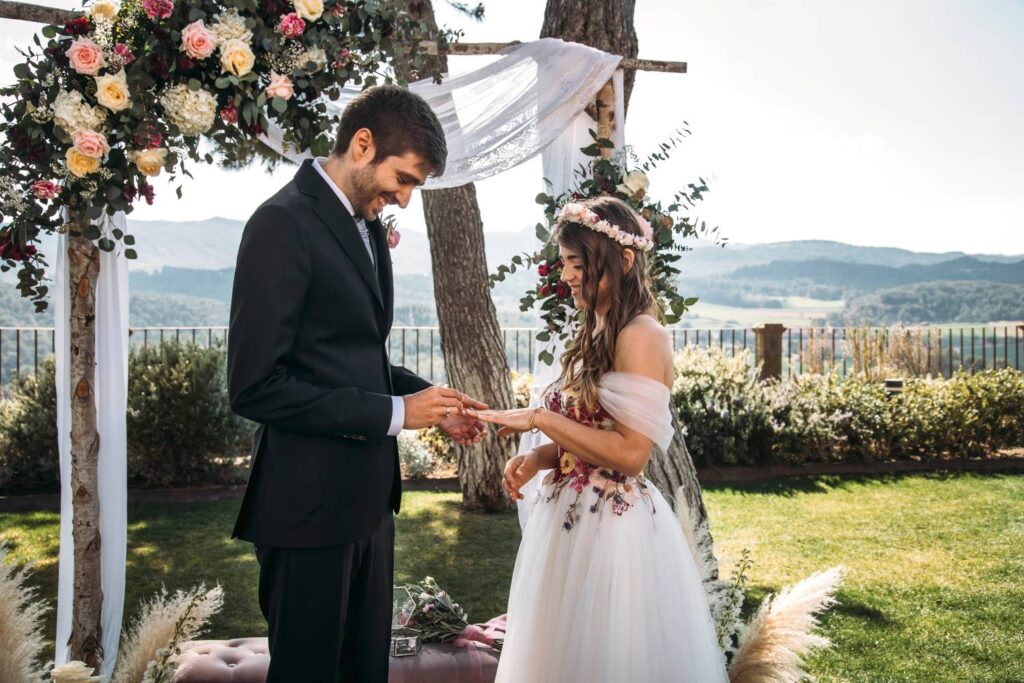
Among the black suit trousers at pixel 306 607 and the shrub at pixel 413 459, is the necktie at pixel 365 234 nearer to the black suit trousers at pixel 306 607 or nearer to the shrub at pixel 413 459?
the black suit trousers at pixel 306 607

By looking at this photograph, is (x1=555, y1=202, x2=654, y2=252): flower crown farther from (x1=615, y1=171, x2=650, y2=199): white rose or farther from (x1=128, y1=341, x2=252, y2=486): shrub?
(x1=128, y1=341, x2=252, y2=486): shrub

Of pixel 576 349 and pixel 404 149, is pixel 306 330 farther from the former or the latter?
pixel 576 349

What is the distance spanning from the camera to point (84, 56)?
2.75 metres

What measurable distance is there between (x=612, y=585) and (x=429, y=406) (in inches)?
32.5

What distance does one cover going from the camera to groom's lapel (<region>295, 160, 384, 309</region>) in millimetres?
2008

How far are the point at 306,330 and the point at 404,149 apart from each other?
50 cm

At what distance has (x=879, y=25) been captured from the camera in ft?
90.9

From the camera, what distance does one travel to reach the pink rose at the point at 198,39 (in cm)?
271

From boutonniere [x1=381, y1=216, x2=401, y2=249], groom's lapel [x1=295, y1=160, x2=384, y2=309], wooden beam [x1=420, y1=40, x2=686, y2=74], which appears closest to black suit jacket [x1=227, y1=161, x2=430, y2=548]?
groom's lapel [x1=295, y1=160, x2=384, y2=309]

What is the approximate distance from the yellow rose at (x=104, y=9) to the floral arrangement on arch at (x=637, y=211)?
1.94 meters

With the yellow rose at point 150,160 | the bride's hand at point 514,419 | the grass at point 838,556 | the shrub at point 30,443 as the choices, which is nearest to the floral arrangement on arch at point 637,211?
the bride's hand at point 514,419

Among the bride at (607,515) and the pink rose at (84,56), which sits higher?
the pink rose at (84,56)

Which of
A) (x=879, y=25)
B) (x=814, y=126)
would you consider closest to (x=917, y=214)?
(x=814, y=126)

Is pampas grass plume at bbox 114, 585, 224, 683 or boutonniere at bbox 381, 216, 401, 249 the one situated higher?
boutonniere at bbox 381, 216, 401, 249
